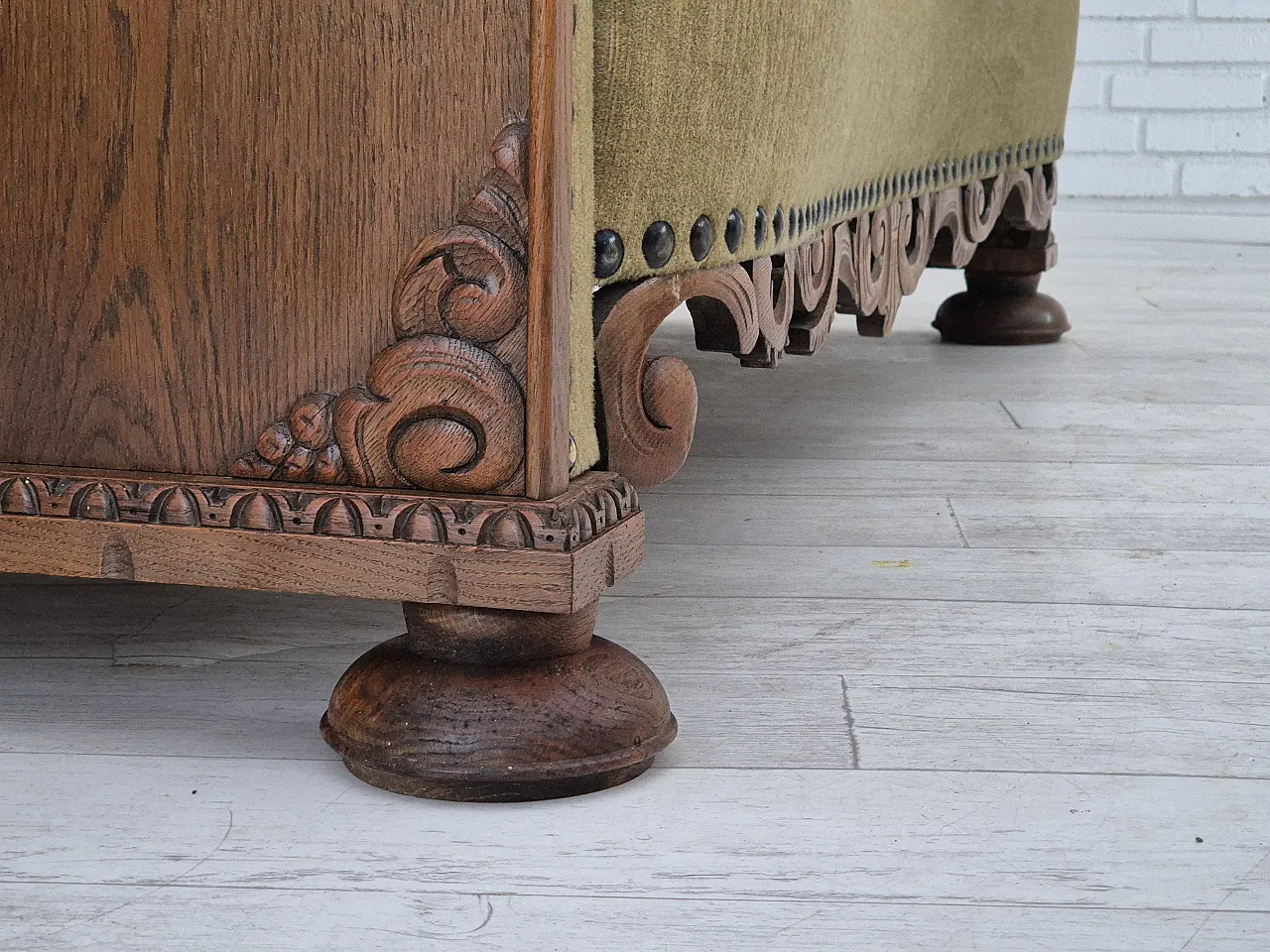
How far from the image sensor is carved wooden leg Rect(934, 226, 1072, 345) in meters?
1.90

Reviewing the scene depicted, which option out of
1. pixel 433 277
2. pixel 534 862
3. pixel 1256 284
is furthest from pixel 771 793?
pixel 1256 284

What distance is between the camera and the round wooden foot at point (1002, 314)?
1.93m

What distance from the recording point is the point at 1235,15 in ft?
10.4

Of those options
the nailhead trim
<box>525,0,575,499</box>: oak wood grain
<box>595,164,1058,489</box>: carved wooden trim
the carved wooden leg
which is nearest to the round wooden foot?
the carved wooden leg

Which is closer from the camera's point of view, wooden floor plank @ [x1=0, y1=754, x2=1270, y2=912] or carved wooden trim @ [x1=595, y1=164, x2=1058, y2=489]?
wooden floor plank @ [x1=0, y1=754, x2=1270, y2=912]

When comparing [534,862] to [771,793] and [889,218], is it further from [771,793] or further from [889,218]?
[889,218]

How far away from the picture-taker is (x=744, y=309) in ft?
2.52

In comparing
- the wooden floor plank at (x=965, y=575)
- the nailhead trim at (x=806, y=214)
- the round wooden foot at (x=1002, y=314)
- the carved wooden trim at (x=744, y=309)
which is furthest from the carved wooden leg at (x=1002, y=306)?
the wooden floor plank at (x=965, y=575)

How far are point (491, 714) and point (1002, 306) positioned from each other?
1455 mm

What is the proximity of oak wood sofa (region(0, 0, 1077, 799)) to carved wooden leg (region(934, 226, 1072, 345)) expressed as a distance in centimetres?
128

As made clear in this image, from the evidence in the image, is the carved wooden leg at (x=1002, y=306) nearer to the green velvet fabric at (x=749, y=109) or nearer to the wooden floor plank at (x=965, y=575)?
the green velvet fabric at (x=749, y=109)

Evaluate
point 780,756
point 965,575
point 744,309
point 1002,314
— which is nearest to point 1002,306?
point 1002,314

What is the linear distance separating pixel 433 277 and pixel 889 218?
2.08 ft

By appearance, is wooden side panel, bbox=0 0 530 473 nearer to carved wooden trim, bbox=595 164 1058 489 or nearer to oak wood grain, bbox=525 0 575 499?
oak wood grain, bbox=525 0 575 499
